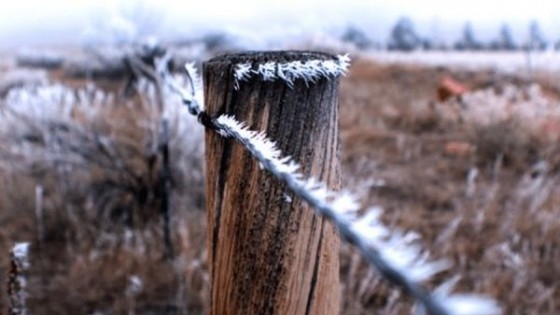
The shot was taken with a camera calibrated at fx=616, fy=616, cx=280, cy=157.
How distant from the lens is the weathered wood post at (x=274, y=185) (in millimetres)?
753

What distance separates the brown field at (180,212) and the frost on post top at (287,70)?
1.56m

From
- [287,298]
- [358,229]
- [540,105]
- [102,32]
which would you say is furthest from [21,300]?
[102,32]

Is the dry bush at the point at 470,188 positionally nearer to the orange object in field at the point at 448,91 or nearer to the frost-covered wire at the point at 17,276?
the orange object in field at the point at 448,91

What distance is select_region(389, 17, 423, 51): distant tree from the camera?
31672 mm

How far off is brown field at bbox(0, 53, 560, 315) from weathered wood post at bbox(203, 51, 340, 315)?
144 cm

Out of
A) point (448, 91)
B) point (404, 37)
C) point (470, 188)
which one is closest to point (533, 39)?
point (448, 91)

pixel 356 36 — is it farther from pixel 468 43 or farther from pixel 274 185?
pixel 274 185

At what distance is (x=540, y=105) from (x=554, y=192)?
96.2 inches

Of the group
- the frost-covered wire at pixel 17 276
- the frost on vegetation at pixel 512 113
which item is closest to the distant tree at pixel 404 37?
the frost on vegetation at pixel 512 113

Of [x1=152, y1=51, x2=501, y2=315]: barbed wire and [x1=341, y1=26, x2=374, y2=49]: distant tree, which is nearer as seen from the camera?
[x1=152, y1=51, x2=501, y2=315]: barbed wire

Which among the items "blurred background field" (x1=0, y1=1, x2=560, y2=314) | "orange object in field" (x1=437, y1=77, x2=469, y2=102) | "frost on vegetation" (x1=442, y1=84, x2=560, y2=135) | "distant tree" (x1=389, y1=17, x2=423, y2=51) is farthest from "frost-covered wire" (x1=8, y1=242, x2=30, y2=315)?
"distant tree" (x1=389, y1=17, x2=423, y2=51)

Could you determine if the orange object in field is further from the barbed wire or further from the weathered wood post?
the barbed wire

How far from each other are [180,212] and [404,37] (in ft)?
97.6

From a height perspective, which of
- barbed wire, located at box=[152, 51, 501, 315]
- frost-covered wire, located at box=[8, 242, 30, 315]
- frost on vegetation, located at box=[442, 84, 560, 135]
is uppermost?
barbed wire, located at box=[152, 51, 501, 315]
